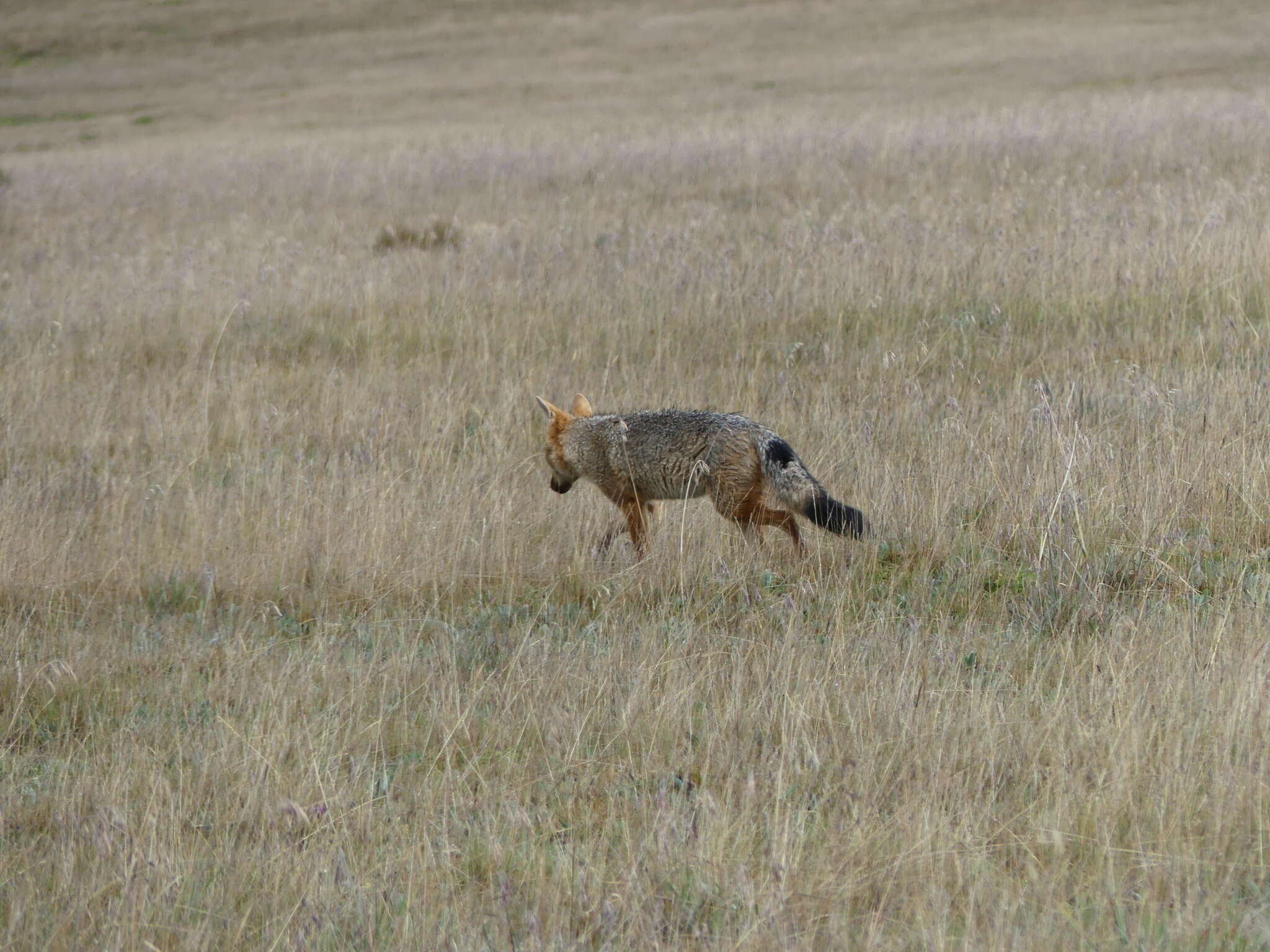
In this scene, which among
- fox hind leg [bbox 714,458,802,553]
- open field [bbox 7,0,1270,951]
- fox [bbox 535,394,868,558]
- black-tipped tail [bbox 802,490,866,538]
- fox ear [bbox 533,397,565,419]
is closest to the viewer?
open field [bbox 7,0,1270,951]

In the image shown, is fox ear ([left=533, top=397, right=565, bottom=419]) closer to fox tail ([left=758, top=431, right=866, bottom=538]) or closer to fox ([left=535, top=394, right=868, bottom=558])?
fox ([left=535, top=394, right=868, bottom=558])

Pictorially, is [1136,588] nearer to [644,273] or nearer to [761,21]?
[644,273]

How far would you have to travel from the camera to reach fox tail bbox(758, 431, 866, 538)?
179 inches

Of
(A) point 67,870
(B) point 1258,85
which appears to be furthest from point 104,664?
(B) point 1258,85

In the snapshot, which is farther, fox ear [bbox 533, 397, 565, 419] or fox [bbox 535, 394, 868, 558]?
fox ear [bbox 533, 397, 565, 419]

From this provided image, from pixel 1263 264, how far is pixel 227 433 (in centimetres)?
704

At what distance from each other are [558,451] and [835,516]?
1667 millimetres

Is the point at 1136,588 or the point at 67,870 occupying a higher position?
the point at 67,870

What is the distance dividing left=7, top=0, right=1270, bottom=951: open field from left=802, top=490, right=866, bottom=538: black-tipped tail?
6.3 inches

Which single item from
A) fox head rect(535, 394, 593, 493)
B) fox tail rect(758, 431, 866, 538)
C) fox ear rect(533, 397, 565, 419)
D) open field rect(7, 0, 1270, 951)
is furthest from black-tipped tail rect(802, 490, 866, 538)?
fox ear rect(533, 397, 565, 419)

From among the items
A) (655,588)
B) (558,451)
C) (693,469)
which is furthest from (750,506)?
(558,451)

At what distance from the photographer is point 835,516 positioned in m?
4.55

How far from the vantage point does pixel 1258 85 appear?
917 inches

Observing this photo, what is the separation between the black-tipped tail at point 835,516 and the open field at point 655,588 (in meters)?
0.16
